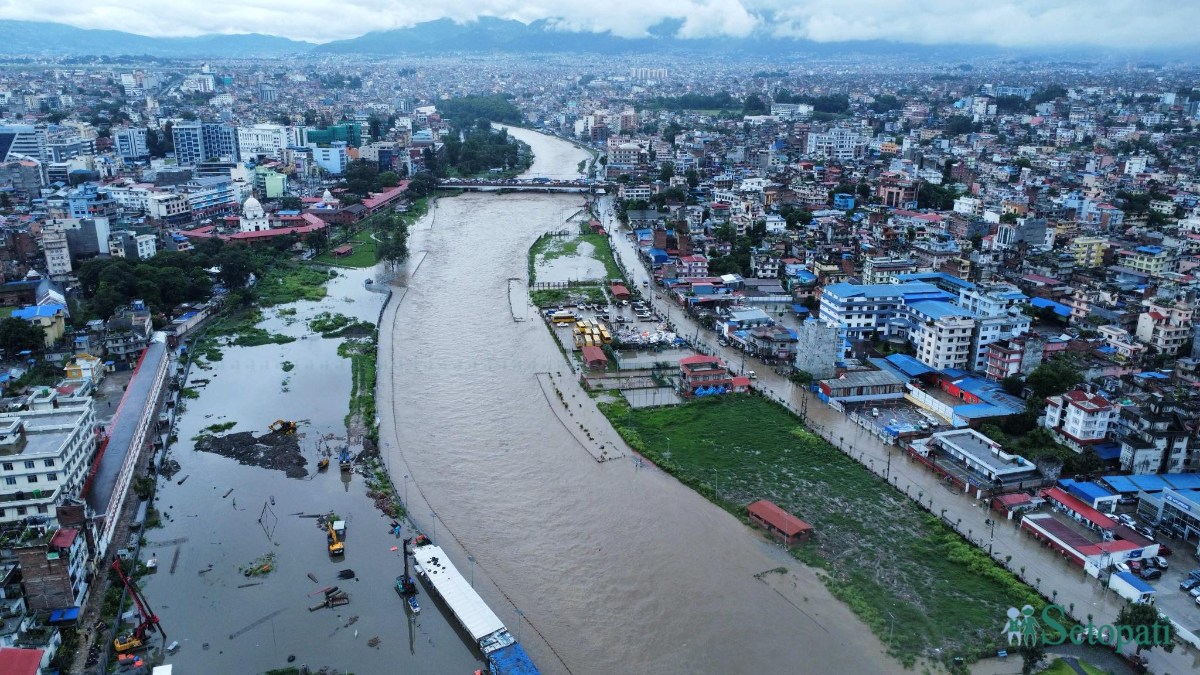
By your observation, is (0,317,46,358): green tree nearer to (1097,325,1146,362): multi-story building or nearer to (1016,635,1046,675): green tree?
(1016,635,1046,675): green tree

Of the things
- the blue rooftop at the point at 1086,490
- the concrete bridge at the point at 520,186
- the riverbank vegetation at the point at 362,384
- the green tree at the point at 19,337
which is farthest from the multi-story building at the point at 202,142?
the blue rooftop at the point at 1086,490

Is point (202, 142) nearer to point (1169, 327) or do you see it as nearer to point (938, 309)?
point (938, 309)

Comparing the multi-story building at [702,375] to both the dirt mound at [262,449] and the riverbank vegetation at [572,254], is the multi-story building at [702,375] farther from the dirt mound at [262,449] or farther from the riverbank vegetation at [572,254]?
the dirt mound at [262,449]

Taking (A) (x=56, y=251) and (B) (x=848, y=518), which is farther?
(A) (x=56, y=251)

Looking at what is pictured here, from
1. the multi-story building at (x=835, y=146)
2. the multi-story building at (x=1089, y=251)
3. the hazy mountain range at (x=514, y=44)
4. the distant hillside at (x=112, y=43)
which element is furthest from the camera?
the hazy mountain range at (x=514, y=44)

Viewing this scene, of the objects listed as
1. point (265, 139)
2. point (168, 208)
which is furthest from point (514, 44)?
point (168, 208)

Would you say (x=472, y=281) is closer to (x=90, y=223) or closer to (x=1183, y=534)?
(x=90, y=223)
